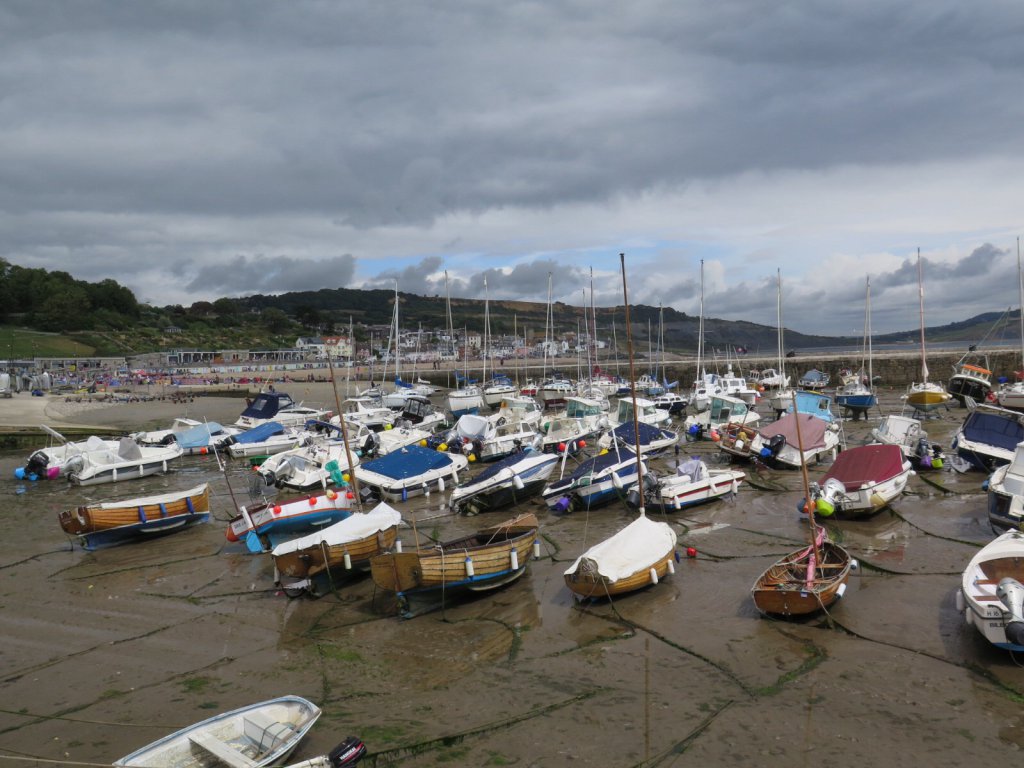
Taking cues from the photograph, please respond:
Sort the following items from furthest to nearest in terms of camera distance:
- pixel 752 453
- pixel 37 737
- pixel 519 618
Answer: pixel 752 453 → pixel 519 618 → pixel 37 737

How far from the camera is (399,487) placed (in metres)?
25.3

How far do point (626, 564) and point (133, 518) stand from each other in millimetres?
14950

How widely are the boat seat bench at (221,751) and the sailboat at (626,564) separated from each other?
7425 mm

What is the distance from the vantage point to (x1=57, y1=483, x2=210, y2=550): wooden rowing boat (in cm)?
1977

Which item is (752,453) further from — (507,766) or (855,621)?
(507,766)

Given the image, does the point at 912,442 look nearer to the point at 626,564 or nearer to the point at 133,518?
the point at 626,564

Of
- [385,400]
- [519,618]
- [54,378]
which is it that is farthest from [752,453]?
[54,378]

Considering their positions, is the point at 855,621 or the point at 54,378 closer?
the point at 855,621

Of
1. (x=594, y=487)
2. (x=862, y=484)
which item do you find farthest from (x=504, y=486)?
(x=862, y=484)

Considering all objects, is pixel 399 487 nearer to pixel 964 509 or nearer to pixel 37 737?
pixel 37 737

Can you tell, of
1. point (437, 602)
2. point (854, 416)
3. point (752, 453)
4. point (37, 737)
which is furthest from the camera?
point (854, 416)

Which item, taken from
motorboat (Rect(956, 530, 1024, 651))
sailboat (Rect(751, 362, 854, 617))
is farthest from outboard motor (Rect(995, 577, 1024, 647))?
sailboat (Rect(751, 362, 854, 617))

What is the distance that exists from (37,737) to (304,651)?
13.5 feet

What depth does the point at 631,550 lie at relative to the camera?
600 inches
